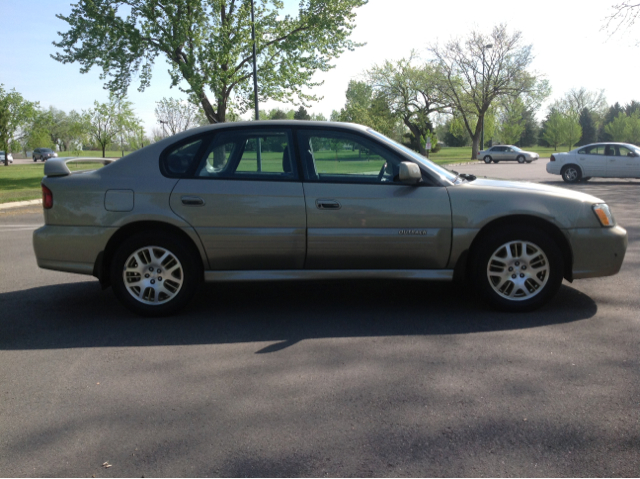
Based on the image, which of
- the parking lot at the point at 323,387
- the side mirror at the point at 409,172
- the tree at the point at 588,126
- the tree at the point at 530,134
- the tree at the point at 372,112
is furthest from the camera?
the tree at the point at 530,134

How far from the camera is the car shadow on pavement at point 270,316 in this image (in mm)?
4598

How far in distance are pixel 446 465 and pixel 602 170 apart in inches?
845

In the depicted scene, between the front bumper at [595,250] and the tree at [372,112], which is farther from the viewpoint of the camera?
the tree at [372,112]

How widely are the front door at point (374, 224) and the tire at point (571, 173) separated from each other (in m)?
18.9

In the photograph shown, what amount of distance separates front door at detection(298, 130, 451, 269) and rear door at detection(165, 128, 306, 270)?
0.48 ft

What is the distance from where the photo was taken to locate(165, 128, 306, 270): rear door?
496cm

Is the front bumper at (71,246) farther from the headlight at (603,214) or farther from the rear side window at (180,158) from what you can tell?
the headlight at (603,214)

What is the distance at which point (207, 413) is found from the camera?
3193 mm

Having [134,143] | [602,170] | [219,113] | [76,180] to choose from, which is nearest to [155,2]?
[219,113]

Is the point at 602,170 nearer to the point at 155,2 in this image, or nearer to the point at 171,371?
the point at 155,2

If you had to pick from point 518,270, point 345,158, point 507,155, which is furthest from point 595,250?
point 507,155

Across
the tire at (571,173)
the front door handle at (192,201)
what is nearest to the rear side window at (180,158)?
the front door handle at (192,201)

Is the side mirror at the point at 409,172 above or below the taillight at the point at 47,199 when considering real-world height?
above

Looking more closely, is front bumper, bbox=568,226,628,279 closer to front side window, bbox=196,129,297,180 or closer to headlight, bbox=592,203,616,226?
headlight, bbox=592,203,616,226
